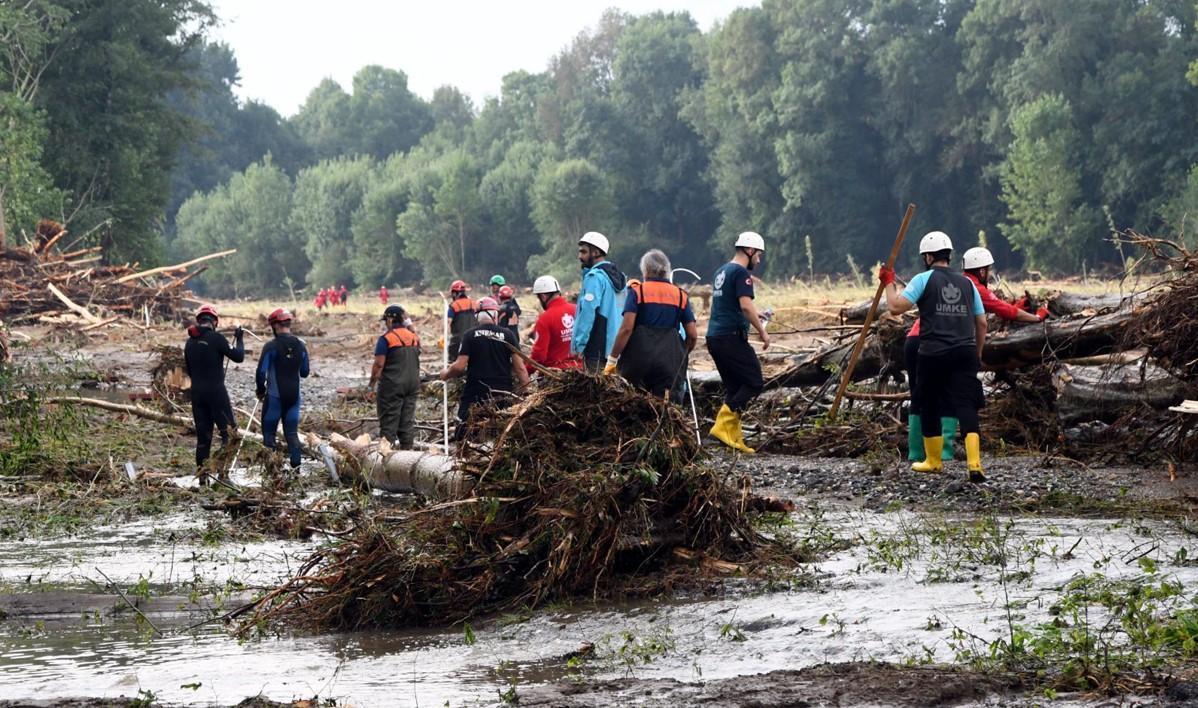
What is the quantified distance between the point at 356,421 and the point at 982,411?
795 centimetres

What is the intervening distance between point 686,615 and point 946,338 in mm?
4443

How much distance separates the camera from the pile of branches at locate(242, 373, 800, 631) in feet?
25.9

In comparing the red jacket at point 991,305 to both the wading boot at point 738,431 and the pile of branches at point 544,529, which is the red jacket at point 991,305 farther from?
the pile of branches at point 544,529

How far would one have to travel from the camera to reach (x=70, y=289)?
3544 centimetres

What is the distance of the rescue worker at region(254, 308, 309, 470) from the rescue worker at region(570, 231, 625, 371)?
3573 millimetres

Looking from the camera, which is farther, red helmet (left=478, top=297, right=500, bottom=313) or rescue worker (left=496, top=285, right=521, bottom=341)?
rescue worker (left=496, top=285, right=521, bottom=341)

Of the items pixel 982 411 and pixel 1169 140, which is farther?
pixel 1169 140

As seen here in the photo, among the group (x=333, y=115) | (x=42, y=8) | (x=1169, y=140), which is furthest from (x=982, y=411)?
(x=333, y=115)

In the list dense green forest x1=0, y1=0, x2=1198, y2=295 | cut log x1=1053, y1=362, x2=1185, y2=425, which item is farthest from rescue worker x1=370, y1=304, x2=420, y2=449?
dense green forest x1=0, y1=0, x2=1198, y2=295

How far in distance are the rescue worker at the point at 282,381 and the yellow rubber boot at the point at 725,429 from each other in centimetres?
402

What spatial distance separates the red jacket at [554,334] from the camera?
1269 cm

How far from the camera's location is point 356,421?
18500 millimetres

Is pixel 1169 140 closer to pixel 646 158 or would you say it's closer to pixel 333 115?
pixel 646 158

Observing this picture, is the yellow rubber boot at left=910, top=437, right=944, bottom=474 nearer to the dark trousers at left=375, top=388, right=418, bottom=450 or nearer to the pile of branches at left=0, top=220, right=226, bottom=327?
the dark trousers at left=375, top=388, right=418, bottom=450
